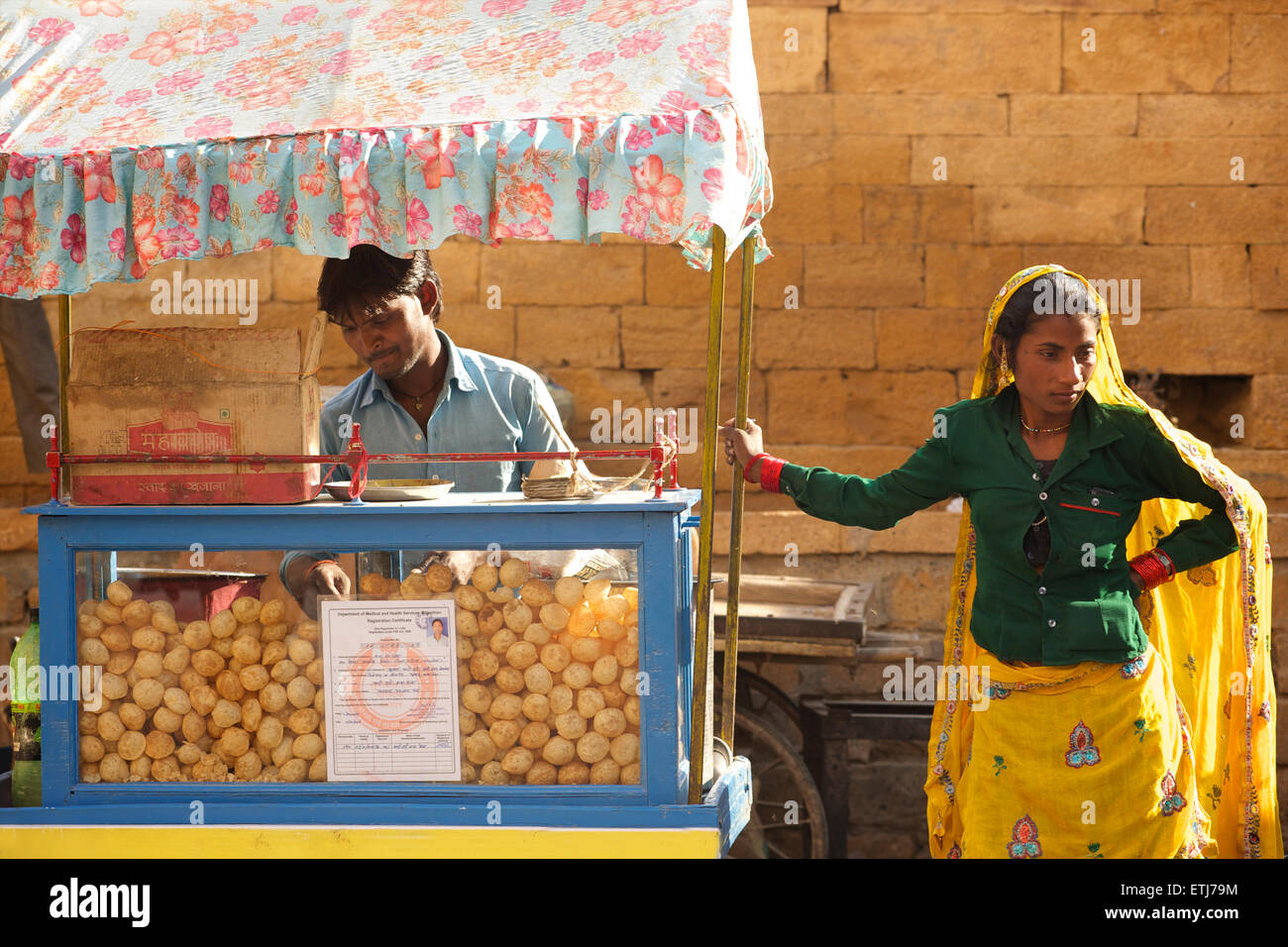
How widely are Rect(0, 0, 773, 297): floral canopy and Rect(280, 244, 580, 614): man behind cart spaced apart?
66cm

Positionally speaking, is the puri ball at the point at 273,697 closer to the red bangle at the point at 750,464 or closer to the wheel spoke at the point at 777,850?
the red bangle at the point at 750,464

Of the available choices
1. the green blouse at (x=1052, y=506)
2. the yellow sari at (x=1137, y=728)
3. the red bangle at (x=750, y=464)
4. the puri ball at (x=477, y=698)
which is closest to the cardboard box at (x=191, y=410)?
the puri ball at (x=477, y=698)

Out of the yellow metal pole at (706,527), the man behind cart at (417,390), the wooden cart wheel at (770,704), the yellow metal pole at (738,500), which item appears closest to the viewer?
the yellow metal pole at (706,527)

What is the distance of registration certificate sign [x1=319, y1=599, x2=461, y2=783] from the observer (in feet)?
8.74

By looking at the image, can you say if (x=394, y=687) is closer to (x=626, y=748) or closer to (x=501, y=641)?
(x=501, y=641)

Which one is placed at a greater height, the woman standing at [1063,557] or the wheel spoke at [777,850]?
the woman standing at [1063,557]

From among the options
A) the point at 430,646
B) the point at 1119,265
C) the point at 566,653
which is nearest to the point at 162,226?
the point at 430,646

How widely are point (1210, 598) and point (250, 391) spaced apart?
99.5 inches

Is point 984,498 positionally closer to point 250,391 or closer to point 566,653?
point 566,653

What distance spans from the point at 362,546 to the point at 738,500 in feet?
3.44

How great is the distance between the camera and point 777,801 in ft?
16.9

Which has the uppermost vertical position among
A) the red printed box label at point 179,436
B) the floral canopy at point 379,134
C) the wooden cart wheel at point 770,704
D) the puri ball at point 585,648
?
the floral canopy at point 379,134

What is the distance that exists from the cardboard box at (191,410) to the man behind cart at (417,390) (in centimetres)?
60

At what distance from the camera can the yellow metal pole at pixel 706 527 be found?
8.38 feet
